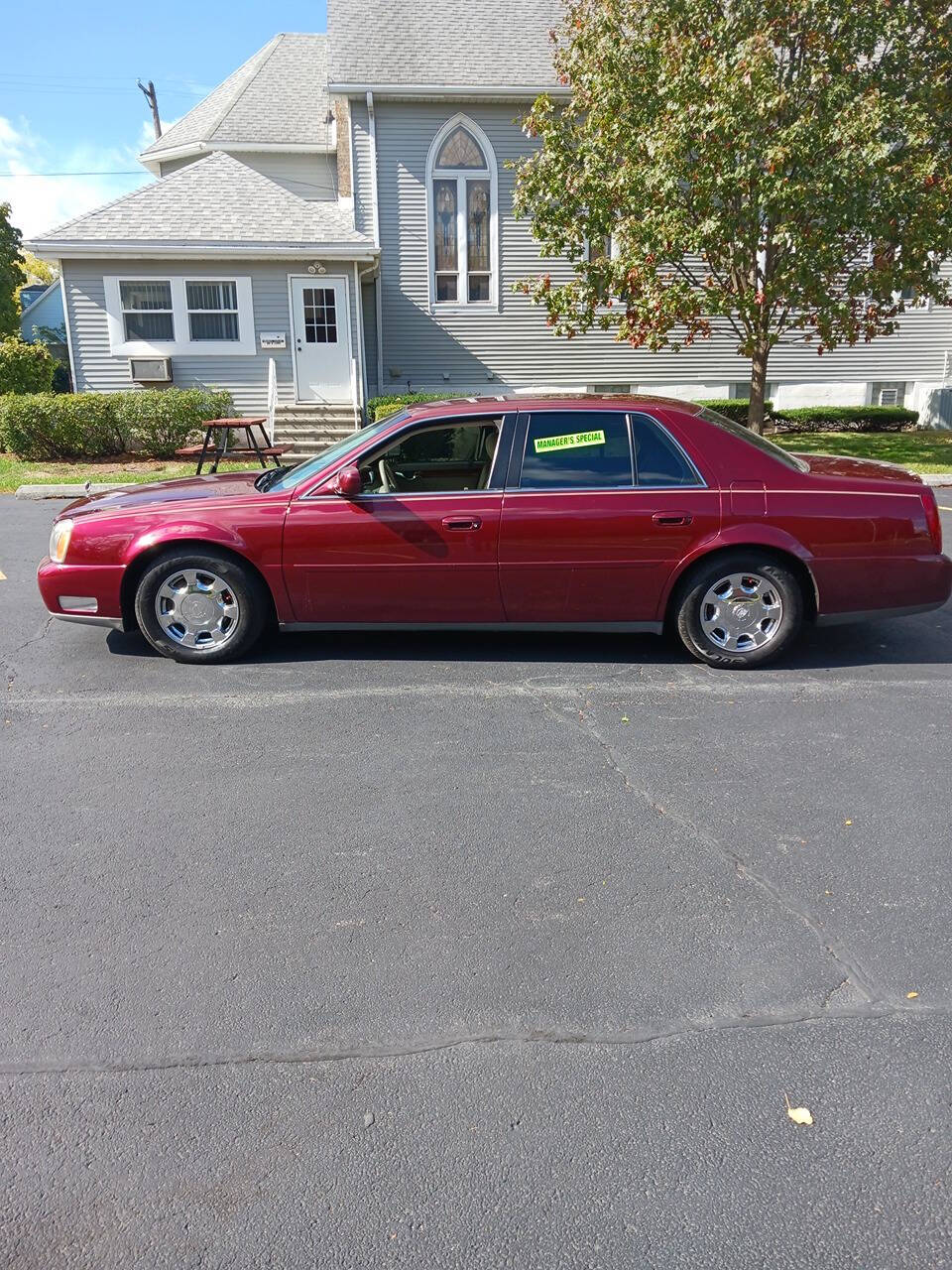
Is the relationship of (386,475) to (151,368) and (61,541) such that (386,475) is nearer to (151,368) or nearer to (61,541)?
(61,541)

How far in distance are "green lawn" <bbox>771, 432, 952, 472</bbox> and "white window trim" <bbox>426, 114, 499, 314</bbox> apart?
631cm

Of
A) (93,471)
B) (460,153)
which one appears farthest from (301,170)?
(93,471)

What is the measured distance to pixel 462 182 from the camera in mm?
18578

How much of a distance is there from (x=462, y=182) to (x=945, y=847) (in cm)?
1775

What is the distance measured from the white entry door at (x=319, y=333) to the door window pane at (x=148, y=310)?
2260mm

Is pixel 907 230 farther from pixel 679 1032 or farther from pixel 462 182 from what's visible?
pixel 679 1032

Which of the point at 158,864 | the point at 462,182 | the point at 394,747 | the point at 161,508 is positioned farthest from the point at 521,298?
the point at 158,864

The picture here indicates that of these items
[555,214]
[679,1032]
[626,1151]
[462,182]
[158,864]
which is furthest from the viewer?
[462,182]

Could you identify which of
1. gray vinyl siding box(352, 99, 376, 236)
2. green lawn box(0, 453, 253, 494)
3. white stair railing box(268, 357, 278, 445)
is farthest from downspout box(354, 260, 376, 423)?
green lawn box(0, 453, 253, 494)

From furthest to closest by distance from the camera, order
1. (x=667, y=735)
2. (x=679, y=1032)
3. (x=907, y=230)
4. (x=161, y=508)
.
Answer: (x=907, y=230) → (x=161, y=508) → (x=667, y=735) → (x=679, y=1032)

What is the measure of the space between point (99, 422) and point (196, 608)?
11.4 m

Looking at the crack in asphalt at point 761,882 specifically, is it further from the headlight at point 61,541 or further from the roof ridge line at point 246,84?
the roof ridge line at point 246,84

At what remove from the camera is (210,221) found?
56.9ft

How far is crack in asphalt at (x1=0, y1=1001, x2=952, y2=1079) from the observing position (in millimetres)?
2582
